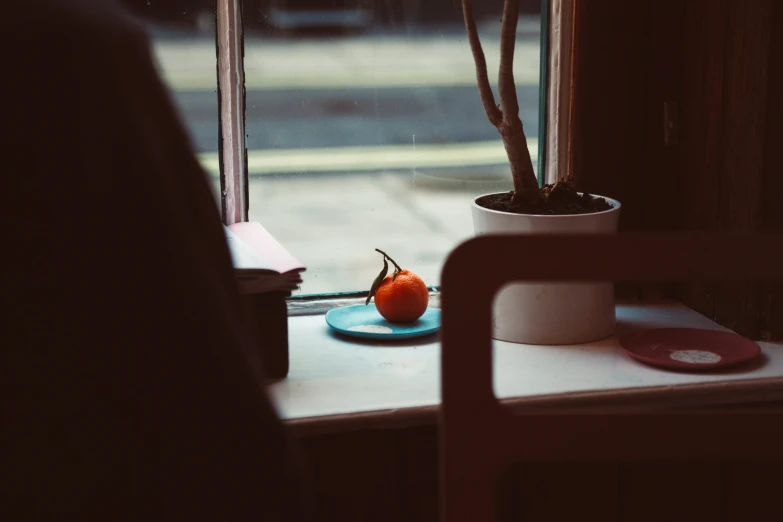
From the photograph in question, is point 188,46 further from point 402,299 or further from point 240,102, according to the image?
point 402,299

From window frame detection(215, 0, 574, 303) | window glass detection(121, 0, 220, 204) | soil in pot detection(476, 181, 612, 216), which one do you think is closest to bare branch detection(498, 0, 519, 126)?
soil in pot detection(476, 181, 612, 216)

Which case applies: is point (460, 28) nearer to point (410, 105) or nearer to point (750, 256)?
point (410, 105)

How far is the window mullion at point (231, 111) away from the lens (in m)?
1.30

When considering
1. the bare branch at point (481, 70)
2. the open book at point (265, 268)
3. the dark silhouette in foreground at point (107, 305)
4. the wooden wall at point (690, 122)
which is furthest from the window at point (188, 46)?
the dark silhouette in foreground at point (107, 305)

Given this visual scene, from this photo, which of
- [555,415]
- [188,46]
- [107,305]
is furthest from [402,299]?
[107,305]

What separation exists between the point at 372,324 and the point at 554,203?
0.33 meters

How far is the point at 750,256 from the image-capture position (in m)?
0.52

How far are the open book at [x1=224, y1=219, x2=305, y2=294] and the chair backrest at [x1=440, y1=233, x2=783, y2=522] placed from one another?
1.57ft

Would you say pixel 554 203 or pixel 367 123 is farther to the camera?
pixel 367 123

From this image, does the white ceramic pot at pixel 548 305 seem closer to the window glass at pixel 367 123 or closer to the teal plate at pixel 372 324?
the teal plate at pixel 372 324

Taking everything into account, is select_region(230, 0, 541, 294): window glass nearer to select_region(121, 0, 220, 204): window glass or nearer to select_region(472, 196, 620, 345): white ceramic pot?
select_region(121, 0, 220, 204): window glass

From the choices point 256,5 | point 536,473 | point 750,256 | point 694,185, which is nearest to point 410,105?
point 256,5

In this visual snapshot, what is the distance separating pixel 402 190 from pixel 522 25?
35cm

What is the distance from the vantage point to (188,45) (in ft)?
4.27
